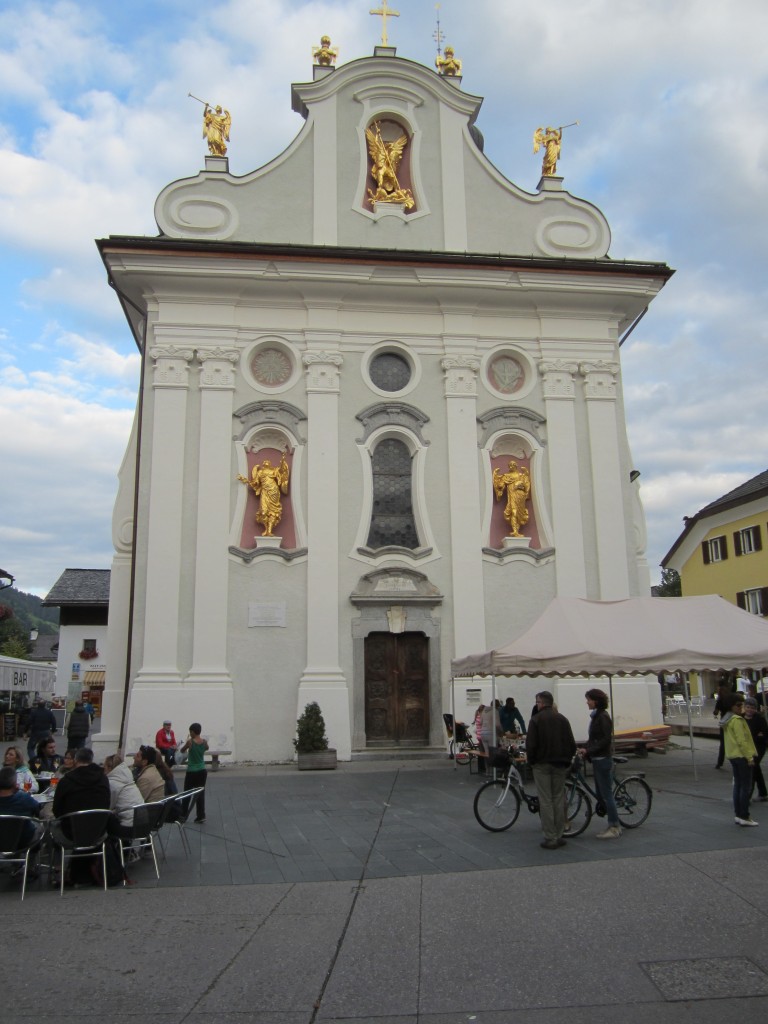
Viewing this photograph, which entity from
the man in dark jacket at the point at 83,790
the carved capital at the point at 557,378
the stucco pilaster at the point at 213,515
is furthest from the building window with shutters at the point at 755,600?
the man in dark jacket at the point at 83,790

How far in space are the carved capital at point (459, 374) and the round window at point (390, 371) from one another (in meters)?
0.93

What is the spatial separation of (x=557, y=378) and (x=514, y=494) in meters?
3.17

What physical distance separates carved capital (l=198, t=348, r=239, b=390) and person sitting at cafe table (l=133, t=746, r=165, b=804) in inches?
456

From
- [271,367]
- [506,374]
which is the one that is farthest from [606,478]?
[271,367]

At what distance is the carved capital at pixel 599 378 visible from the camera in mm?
21359

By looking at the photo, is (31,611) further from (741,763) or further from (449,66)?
(741,763)

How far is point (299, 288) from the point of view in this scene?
2052 cm

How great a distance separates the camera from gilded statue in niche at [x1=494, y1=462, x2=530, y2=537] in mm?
20422

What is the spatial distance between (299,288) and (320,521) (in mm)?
5493

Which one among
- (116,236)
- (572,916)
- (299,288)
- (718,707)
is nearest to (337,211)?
(299,288)

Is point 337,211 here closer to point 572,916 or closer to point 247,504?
point 247,504

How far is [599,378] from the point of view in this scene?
2144cm

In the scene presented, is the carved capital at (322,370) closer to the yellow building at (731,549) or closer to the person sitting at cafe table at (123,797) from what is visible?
the person sitting at cafe table at (123,797)

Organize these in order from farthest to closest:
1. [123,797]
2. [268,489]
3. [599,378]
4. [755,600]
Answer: [755,600], [599,378], [268,489], [123,797]
